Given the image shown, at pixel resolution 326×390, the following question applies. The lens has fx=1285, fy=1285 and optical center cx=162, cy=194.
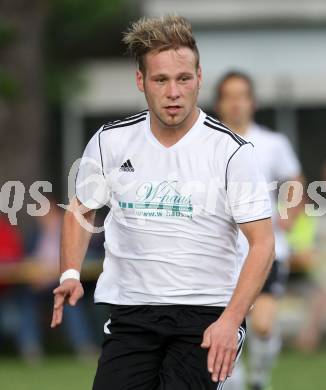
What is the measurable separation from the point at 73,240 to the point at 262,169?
313cm

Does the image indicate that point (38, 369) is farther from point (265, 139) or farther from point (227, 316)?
point (227, 316)

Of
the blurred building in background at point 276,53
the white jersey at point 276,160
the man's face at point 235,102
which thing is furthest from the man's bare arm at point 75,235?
the blurred building in background at point 276,53

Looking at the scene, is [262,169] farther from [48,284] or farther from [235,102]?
[48,284]

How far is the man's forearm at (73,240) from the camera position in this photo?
602 cm

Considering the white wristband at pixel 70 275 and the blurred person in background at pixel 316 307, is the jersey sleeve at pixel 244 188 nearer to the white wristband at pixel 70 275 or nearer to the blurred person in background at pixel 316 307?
the white wristband at pixel 70 275

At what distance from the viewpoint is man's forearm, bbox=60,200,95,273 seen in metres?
6.02

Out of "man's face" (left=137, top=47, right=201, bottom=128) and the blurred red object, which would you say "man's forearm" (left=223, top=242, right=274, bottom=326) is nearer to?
"man's face" (left=137, top=47, right=201, bottom=128)

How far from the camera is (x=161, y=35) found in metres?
5.74

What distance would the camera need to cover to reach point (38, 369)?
45.9ft

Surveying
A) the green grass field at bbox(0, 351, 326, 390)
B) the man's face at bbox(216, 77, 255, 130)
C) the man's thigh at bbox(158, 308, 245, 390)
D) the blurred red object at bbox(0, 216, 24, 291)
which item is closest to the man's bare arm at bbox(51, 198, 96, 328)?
the man's thigh at bbox(158, 308, 245, 390)

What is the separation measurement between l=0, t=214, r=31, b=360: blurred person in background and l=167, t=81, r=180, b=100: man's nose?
9445mm

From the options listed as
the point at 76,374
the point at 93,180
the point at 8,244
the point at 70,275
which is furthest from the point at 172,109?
the point at 8,244

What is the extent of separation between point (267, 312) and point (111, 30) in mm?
17757

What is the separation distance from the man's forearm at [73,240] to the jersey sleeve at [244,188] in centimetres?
79
